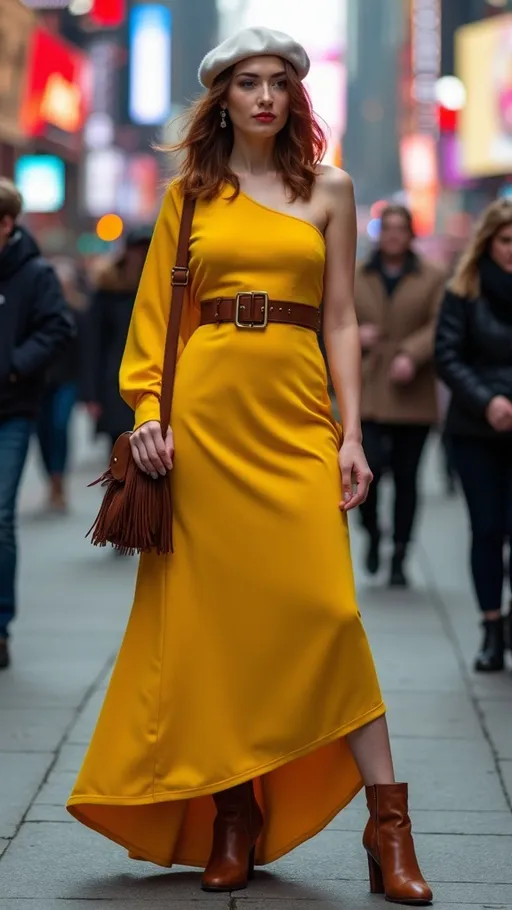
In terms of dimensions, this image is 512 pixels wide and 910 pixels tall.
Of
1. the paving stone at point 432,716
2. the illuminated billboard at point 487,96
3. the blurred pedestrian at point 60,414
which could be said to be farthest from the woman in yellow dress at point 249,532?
the illuminated billboard at point 487,96

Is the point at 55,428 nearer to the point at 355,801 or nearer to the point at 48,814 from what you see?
the point at 355,801

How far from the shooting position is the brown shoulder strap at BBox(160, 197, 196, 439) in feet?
14.1

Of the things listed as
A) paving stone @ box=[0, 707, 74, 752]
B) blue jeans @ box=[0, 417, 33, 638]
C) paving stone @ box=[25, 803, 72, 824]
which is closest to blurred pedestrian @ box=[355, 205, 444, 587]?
blue jeans @ box=[0, 417, 33, 638]

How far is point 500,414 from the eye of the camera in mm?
7109

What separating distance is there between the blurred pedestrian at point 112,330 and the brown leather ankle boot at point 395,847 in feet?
23.4

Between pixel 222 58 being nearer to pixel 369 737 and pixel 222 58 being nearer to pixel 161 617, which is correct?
pixel 161 617

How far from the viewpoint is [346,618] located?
4.17 meters

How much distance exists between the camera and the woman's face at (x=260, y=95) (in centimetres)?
427

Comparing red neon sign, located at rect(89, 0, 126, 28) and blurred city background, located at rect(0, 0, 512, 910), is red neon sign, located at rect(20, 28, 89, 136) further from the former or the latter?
red neon sign, located at rect(89, 0, 126, 28)

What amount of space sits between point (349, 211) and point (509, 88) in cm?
3232

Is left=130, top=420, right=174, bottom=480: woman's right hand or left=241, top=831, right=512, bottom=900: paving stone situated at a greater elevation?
left=130, top=420, right=174, bottom=480: woman's right hand

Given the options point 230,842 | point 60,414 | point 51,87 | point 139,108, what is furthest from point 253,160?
point 139,108

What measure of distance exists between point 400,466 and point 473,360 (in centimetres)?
256

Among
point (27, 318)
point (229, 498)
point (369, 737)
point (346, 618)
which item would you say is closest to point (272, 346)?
point (229, 498)
